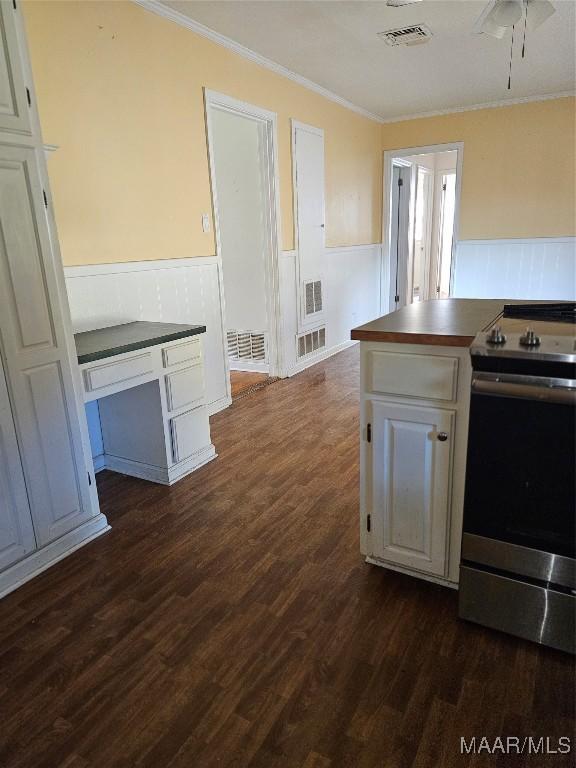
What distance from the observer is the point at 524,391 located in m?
1.33

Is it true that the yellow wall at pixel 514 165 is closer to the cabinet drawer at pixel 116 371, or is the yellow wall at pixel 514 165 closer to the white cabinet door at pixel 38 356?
the cabinet drawer at pixel 116 371

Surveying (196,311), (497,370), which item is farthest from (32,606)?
(196,311)

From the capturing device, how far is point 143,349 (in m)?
2.43

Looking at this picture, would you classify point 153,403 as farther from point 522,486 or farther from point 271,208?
point 271,208

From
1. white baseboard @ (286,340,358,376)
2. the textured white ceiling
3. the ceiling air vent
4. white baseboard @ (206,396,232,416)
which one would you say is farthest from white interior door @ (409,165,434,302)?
white baseboard @ (206,396,232,416)

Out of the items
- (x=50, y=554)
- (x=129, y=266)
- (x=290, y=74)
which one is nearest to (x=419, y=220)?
(x=290, y=74)

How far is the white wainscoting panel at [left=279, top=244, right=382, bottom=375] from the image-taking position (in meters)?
4.55

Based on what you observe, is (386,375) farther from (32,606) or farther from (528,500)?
(32,606)

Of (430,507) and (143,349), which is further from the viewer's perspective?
(143,349)

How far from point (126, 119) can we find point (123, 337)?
128cm

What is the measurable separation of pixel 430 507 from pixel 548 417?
0.55 m

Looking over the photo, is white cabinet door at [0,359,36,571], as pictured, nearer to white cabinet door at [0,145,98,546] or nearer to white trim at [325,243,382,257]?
white cabinet door at [0,145,98,546]

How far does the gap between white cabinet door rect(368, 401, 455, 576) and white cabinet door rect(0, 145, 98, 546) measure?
49.7 inches

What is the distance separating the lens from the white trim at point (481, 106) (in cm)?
515
